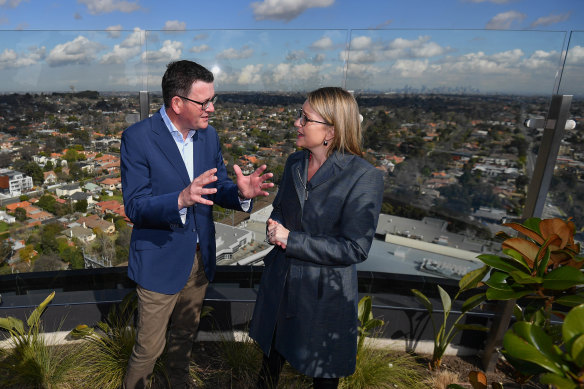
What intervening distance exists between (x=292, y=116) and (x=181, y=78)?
1256 millimetres

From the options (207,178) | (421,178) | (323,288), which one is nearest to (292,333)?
(323,288)

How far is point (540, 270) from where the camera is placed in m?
1.42

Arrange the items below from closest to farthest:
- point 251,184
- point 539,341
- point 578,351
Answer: point 578,351
point 539,341
point 251,184

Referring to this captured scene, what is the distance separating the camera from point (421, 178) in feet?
9.87

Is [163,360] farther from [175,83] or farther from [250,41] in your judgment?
[250,41]

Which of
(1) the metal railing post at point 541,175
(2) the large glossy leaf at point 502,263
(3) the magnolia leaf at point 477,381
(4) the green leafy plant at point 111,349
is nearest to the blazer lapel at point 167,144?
(4) the green leafy plant at point 111,349

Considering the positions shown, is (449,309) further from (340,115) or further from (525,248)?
(340,115)

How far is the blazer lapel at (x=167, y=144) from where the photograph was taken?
1.88 meters

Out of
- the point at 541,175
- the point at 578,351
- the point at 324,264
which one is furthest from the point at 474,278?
the point at 578,351

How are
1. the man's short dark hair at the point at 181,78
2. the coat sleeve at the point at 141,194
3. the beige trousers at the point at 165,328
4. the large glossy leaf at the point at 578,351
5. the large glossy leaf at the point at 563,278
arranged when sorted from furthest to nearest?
the beige trousers at the point at 165,328 < the man's short dark hair at the point at 181,78 < the coat sleeve at the point at 141,194 < the large glossy leaf at the point at 563,278 < the large glossy leaf at the point at 578,351

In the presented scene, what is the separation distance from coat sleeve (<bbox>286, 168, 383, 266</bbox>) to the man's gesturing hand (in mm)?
420

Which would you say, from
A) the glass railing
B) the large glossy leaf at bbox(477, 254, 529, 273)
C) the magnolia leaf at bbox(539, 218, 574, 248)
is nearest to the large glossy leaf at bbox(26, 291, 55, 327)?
the glass railing

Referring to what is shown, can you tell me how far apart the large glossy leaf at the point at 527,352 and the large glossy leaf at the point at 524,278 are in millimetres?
470

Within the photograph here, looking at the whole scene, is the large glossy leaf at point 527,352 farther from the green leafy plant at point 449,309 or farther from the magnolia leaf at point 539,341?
the green leafy plant at point 449,309
